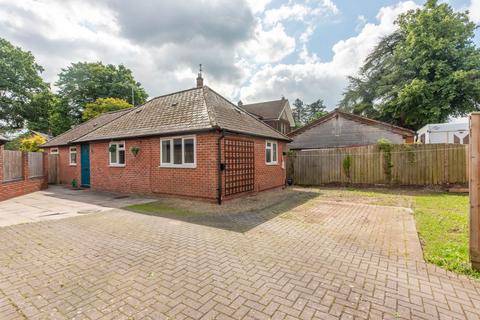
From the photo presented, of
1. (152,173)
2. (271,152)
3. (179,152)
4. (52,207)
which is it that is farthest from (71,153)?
(271,152)

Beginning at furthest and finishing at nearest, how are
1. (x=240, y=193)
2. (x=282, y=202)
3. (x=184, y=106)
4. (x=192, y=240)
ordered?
(x=184, y=106), (x=240, y=193), (x=282, y=202), (x=192, y=240)

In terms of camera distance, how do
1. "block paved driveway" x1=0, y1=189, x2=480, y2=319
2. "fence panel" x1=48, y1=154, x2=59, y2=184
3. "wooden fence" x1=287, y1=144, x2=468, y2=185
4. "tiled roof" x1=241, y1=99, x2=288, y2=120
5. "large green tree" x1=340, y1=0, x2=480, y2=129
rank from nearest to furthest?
"block paved driveway" x1=0, y1=189, x2=480, y2=319 < "wooden fence" x1=287, y1=144, x2=468, y2=185 < "fence panel" x1=48, y1=154, x2=59, y2=184 < "large green tree" x1=340, y1=0, x2=480, y2=129 < "tiled roof" x1=241, y1=99, x2=288, y2=120

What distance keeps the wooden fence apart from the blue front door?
1220 centimetres

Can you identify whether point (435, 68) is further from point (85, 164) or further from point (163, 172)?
point (85, 164)

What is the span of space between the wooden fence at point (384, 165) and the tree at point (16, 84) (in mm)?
35413

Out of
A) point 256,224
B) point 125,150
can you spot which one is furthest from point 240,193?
point 125,150

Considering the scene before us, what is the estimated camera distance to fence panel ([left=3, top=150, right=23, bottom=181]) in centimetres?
1020

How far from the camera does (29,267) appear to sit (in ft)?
11.9

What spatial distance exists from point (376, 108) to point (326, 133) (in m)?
11.6

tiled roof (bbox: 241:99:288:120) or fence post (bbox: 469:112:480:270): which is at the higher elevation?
tiled roof (bbox: 241:99:288:120)

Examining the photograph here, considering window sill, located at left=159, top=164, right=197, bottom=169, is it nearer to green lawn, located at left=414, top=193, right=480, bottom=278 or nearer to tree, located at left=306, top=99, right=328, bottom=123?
green lawn, located at left=414, top=193, right=480, bottom=278

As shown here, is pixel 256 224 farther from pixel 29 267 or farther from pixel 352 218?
pixel 29 267

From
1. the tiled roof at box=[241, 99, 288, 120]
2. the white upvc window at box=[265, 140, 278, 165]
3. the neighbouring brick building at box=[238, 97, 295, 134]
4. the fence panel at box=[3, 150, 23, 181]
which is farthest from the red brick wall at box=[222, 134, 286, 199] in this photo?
the tiled roof at box=[241, 99, 288, 120]

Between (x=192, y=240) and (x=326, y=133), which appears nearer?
(x=192, y=240)
